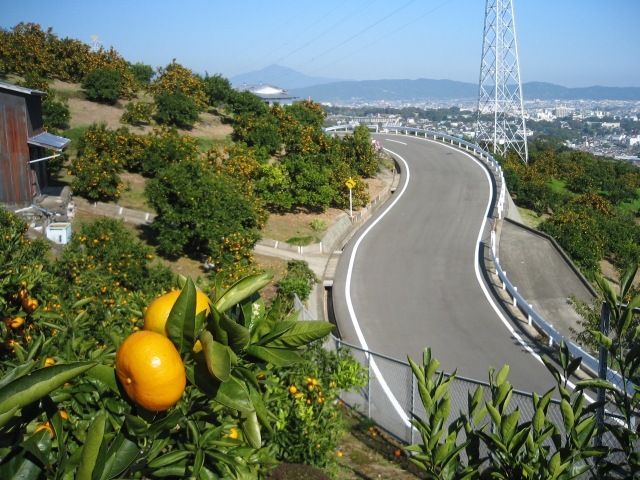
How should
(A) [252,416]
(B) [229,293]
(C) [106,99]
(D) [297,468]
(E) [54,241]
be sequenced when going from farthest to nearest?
1. (C) [106,99]
2. (E) [54,241]
3. (D) [297,468]
4. (A) [252,416]
5. (B) [229,293]

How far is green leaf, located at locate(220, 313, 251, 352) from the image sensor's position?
206 cm

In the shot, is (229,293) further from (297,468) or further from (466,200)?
(466,200)

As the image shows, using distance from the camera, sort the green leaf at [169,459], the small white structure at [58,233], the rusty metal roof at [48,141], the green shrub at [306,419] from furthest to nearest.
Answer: the rusty metal roof at [48,141] → the small white structure at [58,233] → the green shrub at [306,419] → the green leaf at [169,459]

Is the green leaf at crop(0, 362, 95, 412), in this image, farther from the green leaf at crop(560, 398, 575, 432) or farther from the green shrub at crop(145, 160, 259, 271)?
the green shrub at crop(145, 160, 259, 271)

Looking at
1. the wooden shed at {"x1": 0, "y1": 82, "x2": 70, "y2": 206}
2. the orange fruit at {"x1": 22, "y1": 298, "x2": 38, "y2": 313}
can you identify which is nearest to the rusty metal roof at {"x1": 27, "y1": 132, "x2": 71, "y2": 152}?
the wooden shed at {"x1": 0, "y1": 82, "x2": 70, "y2": 206}

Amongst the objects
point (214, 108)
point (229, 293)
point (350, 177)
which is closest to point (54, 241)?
point (350, 177)

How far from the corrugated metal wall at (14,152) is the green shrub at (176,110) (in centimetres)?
1382

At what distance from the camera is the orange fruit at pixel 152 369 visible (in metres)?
2.05

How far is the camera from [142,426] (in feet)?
7.05

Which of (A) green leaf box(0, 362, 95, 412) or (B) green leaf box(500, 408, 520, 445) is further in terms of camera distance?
(B) green leaf box(500, 408, 520, 445)

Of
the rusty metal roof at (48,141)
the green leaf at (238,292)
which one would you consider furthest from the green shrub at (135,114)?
the green leaf at (238,292)

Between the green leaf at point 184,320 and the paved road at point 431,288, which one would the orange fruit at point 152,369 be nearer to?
the green leaf at point 184,320

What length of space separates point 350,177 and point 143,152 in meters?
8.45

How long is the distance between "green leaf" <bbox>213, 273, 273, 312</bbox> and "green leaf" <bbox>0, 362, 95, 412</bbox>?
72cm
